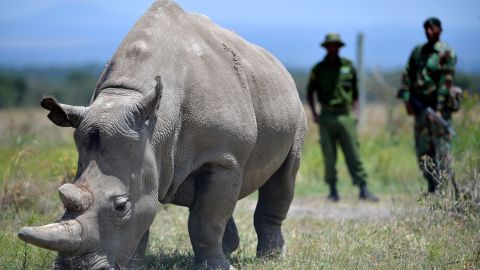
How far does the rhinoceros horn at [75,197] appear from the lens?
5504 millimetres

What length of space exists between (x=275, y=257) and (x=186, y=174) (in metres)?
1.60

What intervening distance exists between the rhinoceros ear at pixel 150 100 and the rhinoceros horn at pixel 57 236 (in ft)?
2.89

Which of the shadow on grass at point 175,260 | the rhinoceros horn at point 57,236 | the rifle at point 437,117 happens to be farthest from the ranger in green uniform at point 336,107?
the rhinoceros horn at point 57,236

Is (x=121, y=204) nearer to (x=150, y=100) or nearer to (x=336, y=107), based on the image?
(x=150, y=100)

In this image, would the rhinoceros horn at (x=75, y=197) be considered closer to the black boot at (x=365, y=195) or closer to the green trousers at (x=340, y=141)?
the green trousers at (x=340, y=141)

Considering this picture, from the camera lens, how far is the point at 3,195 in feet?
31.0

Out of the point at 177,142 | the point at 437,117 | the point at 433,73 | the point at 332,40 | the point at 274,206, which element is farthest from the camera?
the point at 332,40

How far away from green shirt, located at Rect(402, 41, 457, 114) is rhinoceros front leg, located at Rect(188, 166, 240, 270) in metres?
4.90

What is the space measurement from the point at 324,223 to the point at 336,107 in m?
2.83

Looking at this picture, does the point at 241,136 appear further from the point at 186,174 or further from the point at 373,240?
the point at 373,240

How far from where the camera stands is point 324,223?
10141 mm

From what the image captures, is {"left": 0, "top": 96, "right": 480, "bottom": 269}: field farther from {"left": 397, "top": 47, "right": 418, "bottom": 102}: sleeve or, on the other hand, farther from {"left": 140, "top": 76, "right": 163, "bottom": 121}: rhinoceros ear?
{"left": 140, "top": 76, "right": 163, "bottom": 121}: rhinoceros ear

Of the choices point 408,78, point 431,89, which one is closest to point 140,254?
point 431,89

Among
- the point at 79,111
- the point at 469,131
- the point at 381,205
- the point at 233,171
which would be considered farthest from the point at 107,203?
the point at 469,131
